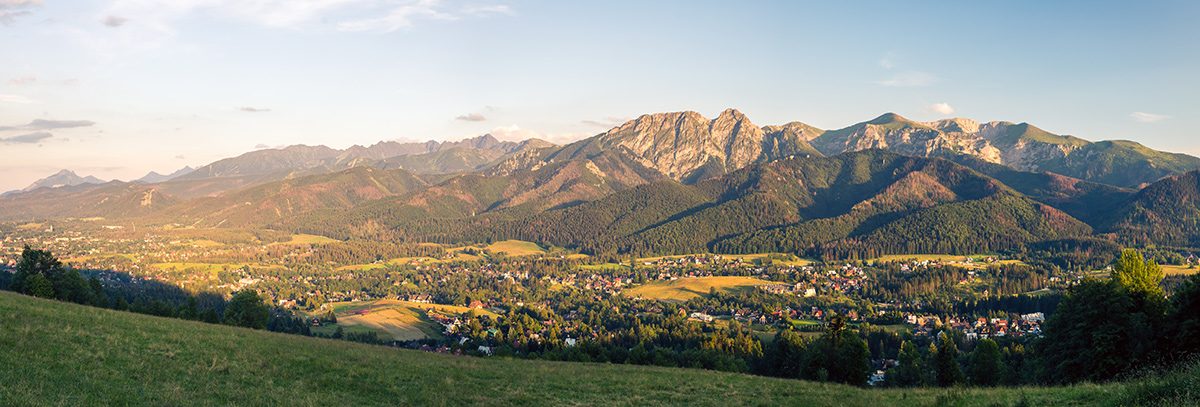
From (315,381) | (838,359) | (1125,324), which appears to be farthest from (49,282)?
(1125,324)

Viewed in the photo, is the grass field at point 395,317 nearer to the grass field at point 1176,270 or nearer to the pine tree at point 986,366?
the pine tree at point 986,366

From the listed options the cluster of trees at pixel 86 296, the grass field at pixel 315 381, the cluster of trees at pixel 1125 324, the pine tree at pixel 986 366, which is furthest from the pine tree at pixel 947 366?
the cluster of trees at pixel 86 296

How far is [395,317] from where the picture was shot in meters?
150

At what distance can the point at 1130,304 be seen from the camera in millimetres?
38750

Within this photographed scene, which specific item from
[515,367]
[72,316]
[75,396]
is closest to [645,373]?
[515,367]

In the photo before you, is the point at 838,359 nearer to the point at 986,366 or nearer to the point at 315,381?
the point at 986,366

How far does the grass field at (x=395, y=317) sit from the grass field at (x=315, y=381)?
318ft

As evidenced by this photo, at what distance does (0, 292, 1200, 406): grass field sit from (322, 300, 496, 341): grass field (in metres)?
96.8

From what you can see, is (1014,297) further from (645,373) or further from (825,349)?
(645,373)

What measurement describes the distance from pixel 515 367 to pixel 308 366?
13.0 meters

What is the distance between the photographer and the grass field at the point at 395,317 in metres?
→ 131

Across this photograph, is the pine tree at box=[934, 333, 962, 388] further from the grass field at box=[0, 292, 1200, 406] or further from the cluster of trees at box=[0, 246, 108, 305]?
the cluster of trees at box=[0, 246, 108, 305]

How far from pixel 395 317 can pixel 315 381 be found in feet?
436

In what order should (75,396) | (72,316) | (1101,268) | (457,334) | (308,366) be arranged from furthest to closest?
(1101,268) → (457,334) → (72,316) → (308,366) → (75,396)
